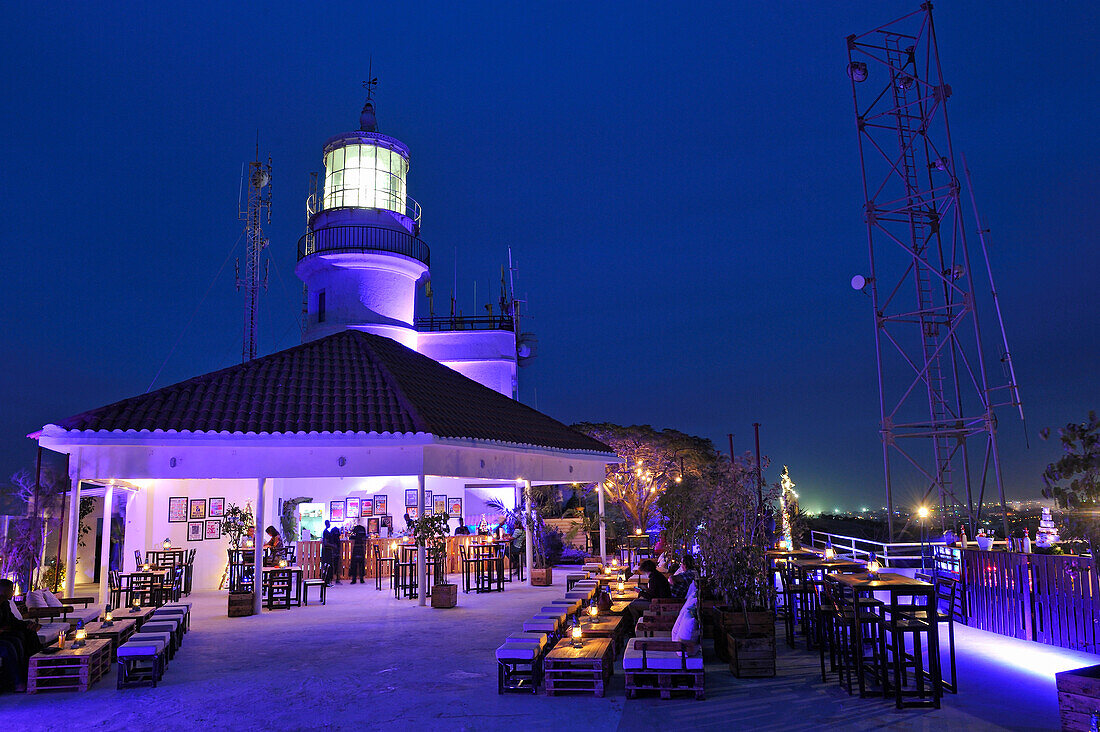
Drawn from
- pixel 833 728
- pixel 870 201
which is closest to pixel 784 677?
pixel 833 728

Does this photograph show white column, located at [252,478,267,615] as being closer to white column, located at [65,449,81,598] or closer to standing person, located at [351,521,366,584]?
white column, located at [65,449,81,598]

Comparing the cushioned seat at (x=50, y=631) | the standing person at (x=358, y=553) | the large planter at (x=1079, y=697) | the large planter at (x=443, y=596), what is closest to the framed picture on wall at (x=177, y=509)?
the standing person at (x=358, y=553)

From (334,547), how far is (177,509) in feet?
12.7

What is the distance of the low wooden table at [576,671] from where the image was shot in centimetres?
801

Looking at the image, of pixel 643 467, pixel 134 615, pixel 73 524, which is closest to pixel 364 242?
pixel 73 524

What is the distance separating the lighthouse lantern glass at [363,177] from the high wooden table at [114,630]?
1507cm

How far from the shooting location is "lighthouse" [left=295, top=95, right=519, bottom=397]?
2359 centimetres

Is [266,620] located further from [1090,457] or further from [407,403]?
[1090,457]

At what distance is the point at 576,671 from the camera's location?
8023 millimetres

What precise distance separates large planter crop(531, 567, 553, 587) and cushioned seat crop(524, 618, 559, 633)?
8.82 meters

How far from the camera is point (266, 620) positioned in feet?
45.6

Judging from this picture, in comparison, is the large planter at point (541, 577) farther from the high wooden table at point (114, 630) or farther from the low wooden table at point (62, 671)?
the low wooden table at point (62, 671)

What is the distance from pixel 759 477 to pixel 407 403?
7.46m

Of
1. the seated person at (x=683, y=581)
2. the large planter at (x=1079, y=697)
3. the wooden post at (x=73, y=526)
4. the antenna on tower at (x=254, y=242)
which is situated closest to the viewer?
the large planter at (x=1079, y=697)
